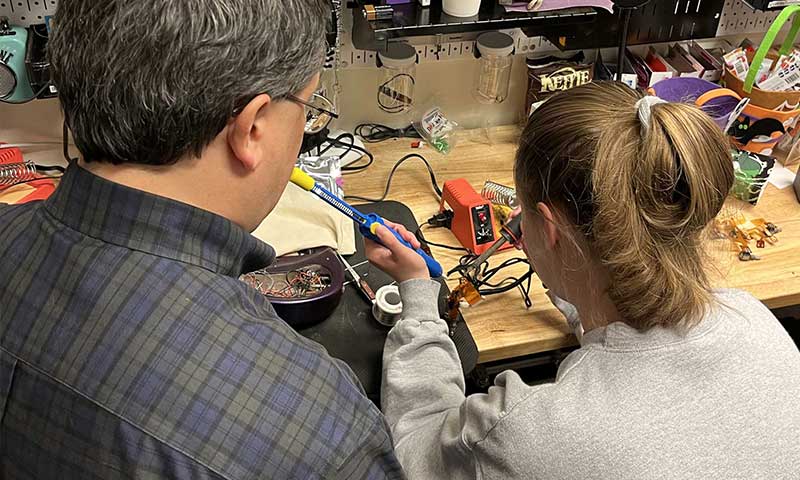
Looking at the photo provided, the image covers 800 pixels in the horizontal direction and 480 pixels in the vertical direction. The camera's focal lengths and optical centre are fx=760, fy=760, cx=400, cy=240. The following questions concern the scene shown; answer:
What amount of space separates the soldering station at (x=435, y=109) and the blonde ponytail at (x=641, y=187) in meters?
0.42

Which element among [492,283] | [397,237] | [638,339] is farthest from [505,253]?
[638,339]

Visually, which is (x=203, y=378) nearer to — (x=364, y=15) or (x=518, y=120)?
(x=364, y=15)

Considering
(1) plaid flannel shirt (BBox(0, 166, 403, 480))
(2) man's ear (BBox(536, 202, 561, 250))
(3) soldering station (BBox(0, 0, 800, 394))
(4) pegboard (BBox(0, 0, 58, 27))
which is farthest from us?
(4) pegboard (BBox(0, 0, 58, 27))

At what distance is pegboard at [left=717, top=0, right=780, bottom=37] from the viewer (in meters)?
1.89

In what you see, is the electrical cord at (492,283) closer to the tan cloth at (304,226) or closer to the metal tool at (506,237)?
the metal tool at (506,237)

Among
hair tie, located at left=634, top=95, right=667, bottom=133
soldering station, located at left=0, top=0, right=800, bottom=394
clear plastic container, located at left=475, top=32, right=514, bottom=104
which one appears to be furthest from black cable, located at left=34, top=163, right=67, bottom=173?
hair tie, located at left=634, top=95, right=667, bottom=133

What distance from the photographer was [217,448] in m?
0.76

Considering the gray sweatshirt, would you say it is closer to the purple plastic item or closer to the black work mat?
the black work mat

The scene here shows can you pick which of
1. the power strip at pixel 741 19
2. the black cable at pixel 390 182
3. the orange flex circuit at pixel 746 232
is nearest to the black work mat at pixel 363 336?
the black cable at pixel 390 182

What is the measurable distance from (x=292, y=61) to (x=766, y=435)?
0.73 meters

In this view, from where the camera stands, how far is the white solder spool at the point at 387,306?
4.43ft

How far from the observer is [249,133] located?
840 millimetres

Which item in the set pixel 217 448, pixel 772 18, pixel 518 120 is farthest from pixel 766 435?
pixel 772 18

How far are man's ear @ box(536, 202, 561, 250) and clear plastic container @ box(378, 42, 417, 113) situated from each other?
2.60ft
